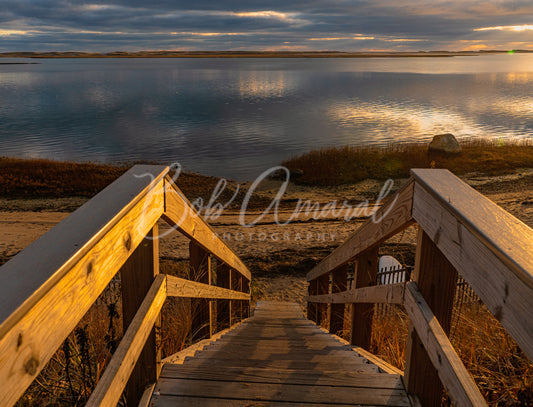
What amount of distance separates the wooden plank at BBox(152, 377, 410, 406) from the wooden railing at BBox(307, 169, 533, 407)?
13 centimetres

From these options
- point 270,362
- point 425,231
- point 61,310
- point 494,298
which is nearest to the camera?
point 61,310

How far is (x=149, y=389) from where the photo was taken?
6.09 ft

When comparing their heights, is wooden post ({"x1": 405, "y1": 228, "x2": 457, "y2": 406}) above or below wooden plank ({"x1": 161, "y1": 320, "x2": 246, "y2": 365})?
above

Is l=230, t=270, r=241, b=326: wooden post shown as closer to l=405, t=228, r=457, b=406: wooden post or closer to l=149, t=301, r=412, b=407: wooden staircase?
l=149, t=301, r=412, b=407: wooden staircase

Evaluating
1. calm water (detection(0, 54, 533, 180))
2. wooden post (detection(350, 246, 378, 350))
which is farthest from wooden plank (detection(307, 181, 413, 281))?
calm water (detection(0, 54, 533, 180))

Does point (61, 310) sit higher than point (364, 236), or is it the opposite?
point (61, 310)

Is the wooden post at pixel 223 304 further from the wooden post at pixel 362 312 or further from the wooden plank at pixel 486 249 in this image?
the wooden plank at pixel 486 249

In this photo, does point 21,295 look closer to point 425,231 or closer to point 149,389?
point 149,389

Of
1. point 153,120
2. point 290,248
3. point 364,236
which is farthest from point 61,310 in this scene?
point 153,120

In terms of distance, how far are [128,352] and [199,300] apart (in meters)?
2.04

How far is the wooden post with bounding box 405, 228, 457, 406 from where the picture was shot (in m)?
1.74

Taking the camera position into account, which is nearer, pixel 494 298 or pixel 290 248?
pixel 494 298

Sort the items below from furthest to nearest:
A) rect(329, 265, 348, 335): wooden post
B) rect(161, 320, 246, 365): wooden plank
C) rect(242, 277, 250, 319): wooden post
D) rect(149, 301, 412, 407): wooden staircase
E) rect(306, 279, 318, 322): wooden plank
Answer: rect(306, 279, 318, 322): wooden plank < rect(242, 277, 250, 319): wooden post < rect(329, 265, 348, 335): wooden post < rect(161, 320, 246, 365): wooden plank < rect(149, 301, 412, 407): wooden staircase

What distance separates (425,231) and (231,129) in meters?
44.2
